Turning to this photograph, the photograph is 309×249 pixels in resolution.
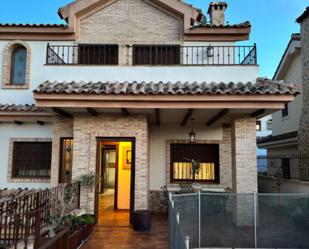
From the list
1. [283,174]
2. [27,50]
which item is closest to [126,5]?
[27,50]

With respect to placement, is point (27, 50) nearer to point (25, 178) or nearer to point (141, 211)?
point (25, 178)

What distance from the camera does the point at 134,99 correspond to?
759 centimetres

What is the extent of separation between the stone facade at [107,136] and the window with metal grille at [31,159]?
7.94 feet

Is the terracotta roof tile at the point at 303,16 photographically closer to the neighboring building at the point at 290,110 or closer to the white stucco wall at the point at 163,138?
the neighboring building at the point at 290,110

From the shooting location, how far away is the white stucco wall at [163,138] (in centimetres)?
1078

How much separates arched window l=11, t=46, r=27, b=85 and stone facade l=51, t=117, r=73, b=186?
9.51ft

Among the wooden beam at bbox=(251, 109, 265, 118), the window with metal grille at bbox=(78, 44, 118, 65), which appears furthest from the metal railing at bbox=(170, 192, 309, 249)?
the window with metal grille at bbox=(78, 44, 118, 65)

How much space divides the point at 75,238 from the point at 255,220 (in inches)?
169

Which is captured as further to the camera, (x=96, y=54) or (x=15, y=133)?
(x=96, y=54)

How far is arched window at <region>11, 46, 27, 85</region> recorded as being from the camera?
11211mm

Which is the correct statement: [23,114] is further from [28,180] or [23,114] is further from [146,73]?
[146,73]

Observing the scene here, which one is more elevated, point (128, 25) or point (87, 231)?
point (128, 25)

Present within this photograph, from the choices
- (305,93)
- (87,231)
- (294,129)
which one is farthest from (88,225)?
(294,129)

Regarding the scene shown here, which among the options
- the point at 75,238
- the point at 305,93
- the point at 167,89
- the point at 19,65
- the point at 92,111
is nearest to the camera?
the point at 75,238
